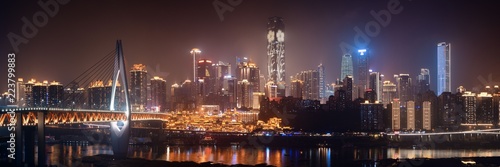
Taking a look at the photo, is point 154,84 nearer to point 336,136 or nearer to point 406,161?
point 336,136

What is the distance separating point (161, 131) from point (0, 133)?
12.1 meters

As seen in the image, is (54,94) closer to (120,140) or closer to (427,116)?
(120,140)

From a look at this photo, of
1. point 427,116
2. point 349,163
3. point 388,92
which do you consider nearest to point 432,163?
point 349,163

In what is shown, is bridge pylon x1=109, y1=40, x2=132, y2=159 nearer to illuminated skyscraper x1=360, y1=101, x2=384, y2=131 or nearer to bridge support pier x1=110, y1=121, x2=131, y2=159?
bridge support pier x1=110, y1=121, x2=131, y2=159

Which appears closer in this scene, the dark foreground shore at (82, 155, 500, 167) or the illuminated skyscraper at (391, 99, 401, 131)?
the dark foreground shore at (82, 155, 500, 167)

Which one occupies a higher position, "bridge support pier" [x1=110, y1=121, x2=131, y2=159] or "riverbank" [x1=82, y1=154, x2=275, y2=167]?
"bridge support pier" [x1=110, y1=121, x2=131, y2=159]

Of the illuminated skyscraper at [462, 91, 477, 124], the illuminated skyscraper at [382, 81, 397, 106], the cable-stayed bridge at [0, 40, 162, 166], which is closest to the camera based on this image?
the cable-stayed bridge at [0, 40, 162, 166]

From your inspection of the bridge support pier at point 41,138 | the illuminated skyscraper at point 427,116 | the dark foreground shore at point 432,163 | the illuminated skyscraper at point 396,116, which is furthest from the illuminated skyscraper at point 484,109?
the bridge support pier at point 41,138

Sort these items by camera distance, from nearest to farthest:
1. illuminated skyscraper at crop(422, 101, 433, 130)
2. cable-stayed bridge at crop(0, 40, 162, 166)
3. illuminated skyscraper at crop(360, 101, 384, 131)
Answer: cable-stayed bridge at crop(0, 40, 162, 166)
illuminated skyscraper at crop(360, 101, 384, 131)
illuminated skyscraper at crop(422, 101, 433, 130)

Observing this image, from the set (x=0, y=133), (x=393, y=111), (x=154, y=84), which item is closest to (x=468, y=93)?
(x=393, y=111)

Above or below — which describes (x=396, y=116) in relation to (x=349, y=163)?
above

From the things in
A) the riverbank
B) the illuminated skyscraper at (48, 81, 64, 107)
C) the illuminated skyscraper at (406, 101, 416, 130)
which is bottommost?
the riverbank

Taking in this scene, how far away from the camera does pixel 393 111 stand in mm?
41156

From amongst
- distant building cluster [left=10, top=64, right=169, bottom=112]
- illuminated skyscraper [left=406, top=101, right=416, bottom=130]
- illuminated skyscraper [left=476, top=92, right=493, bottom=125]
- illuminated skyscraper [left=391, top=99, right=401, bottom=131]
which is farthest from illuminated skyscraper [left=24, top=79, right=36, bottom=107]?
illuminated skyscraper [left=476, top=92, right=493, bottom=125]
